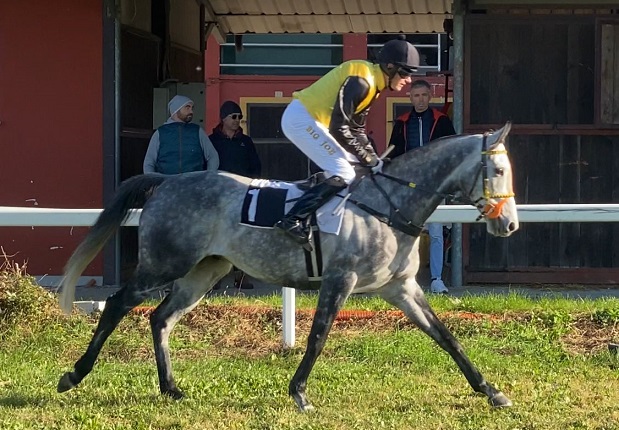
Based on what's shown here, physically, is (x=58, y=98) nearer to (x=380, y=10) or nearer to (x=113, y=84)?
(x=113, y=84)

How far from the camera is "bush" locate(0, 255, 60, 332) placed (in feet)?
29.3

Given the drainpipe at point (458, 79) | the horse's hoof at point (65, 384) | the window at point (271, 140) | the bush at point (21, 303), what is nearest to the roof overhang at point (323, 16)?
the drainpipe at point (458, 79)

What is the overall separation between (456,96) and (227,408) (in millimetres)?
5790

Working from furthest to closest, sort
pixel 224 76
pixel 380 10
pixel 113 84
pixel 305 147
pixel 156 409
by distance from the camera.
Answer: pixel 224 76, pixel 380 10, pixel 113 84, pixel 305 147, pixel 156 409

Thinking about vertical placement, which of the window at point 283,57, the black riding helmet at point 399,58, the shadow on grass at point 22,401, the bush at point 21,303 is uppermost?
the window at point 283,57

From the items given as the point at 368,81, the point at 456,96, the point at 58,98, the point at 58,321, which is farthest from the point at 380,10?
the point at 368,81

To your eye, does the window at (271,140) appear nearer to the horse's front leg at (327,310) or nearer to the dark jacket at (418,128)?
the dark jacket at (418,128)

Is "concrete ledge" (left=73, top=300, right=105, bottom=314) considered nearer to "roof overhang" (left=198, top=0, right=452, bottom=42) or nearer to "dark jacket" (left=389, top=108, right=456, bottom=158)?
"dark jacket" (left=389, top=108, right=456, bottom=158)

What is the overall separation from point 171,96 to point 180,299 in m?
6.00

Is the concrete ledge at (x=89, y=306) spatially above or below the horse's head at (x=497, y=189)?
below

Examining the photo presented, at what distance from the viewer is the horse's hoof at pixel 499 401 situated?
22.8 feet

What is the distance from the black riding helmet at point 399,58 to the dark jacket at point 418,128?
3.90 m

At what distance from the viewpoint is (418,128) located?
1105 centimetres

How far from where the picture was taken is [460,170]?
6988mm
